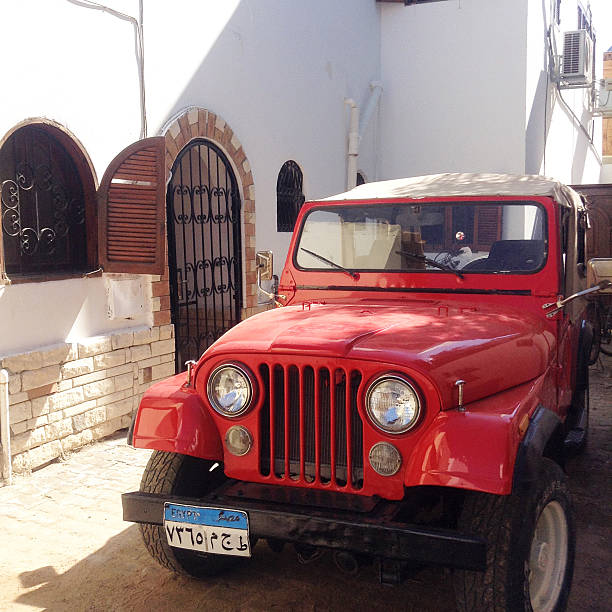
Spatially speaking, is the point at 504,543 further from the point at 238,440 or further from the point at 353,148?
the point at 353,148

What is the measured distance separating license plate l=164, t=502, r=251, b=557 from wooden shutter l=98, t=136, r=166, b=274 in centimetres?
296

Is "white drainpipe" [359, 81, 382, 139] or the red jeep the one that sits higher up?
"white drainpipe" [359, 81, 382, 139]

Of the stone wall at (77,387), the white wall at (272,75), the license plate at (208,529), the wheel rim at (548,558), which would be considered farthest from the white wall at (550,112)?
the license plate at (208,529)

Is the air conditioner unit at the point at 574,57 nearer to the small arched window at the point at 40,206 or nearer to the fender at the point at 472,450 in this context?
the small arched window at the point at 40,206

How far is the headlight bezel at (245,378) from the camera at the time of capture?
2824 millimetres

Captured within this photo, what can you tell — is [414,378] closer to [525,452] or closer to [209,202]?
[525,452]

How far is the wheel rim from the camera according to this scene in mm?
2820

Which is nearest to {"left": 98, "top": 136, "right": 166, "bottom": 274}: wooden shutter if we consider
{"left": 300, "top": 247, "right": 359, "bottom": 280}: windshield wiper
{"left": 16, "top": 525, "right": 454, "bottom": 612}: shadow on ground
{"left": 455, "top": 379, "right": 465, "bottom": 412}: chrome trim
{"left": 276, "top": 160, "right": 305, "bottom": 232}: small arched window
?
{"left": 300, "top": 247, "right": 359, "bottom": 280}: windshield wiper

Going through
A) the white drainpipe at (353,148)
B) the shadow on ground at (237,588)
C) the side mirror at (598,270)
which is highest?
the white drainpipe at (353,148)

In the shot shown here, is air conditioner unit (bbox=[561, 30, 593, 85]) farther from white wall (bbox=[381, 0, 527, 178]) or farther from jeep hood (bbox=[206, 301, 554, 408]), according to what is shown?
A: jeep hood (bbox=[206, 301, 554, 408])

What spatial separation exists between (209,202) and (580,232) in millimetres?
3678

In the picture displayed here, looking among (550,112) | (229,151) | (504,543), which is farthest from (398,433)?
(550,112)

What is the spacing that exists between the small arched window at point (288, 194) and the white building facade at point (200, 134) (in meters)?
0.04

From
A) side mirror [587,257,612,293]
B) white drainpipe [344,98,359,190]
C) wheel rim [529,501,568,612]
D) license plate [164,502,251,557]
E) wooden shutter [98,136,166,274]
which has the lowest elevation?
wheel rim [529,501,568,612]
